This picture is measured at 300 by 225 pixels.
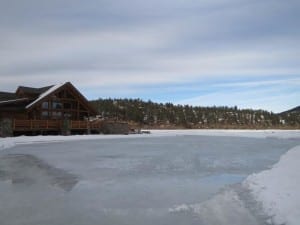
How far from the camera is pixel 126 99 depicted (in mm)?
106500

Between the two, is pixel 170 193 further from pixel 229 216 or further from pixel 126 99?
pixel 126 99

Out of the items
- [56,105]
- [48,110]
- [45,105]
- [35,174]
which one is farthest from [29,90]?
[35,174]

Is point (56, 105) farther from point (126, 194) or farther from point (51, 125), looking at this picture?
point (126, 194)

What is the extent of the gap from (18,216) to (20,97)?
3986 cm

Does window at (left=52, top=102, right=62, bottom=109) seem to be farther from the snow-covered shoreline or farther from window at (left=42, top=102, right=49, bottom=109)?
the snow-covered shoreline

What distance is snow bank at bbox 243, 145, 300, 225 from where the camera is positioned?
21.1ft

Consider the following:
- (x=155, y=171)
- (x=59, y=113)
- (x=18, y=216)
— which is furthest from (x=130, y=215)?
(x=59, y=113)

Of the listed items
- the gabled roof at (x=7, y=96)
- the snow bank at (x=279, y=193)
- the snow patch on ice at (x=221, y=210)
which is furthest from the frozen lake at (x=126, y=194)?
the gabled roof at (x=7, y=96)

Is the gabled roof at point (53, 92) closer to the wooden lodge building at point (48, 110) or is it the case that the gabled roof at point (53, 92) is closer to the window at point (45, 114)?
the wooden lodge building at point (48, 110)

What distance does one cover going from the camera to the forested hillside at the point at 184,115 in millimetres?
91125

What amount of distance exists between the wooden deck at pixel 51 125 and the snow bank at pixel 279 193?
101ft

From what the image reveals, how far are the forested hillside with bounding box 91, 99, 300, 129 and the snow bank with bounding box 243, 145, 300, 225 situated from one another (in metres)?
71.2

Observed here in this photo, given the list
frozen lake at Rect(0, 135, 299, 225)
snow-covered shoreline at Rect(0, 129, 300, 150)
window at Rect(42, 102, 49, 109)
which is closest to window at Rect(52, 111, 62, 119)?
window at Rect(42, 102, 49, 109)

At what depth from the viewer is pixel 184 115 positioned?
103 m
